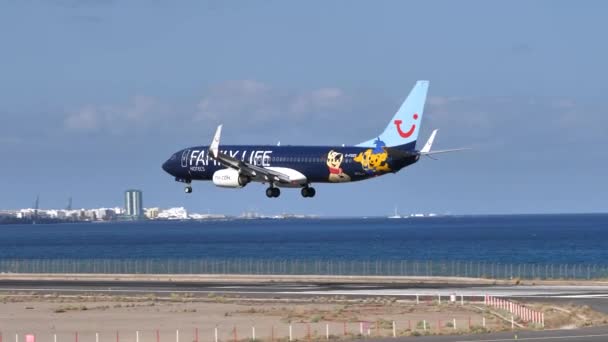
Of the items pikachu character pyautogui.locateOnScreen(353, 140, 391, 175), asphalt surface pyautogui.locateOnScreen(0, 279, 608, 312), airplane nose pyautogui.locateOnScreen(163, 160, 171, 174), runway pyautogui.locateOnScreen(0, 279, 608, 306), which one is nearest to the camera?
asphalt surface pyautogui.locateOnScreen(0, 279, 608, 312)

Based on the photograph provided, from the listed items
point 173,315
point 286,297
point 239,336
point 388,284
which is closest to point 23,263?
point 388,284

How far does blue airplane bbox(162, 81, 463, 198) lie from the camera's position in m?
100

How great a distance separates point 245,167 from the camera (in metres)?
104

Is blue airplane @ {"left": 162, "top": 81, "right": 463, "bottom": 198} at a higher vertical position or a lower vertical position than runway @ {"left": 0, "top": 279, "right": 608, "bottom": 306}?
higher

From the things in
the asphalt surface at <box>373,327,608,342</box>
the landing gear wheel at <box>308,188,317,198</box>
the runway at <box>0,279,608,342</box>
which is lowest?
the asphalt surface at <box>373,327,608,342</box>

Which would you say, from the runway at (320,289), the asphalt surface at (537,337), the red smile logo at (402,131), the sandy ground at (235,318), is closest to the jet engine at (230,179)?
the runway at (320,289)

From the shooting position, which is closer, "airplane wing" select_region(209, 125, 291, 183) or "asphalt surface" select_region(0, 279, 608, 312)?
"asphalt surface" select_region(0, 279, 608, 312)

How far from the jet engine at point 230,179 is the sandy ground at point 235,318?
1298cm

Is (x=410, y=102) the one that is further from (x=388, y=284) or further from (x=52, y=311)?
(x=52, y=311)

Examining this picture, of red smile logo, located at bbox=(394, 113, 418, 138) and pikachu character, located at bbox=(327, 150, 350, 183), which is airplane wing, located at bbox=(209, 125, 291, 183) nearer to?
pikachu character, located at bbox=(327, 150, 350, 183)

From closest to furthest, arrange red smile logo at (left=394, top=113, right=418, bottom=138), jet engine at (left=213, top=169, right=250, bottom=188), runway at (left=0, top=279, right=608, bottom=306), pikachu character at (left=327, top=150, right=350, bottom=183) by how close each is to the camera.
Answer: runway at (left=0, top=279, right=608, bottom=306), pikachu character at (left=327, top=150, right=350, bottom=183), red smile logo at (left=394, top=113, right=418, bottom=138), jet engine at (left=213, top=169, right=250, bottom=188)

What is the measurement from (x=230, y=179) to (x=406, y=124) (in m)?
14.7

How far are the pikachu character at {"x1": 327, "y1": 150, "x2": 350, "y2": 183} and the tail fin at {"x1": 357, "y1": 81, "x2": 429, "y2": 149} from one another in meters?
2.59

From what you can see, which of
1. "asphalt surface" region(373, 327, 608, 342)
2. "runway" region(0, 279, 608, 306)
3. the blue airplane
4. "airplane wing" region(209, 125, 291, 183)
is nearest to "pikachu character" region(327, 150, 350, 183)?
the blue airplane
